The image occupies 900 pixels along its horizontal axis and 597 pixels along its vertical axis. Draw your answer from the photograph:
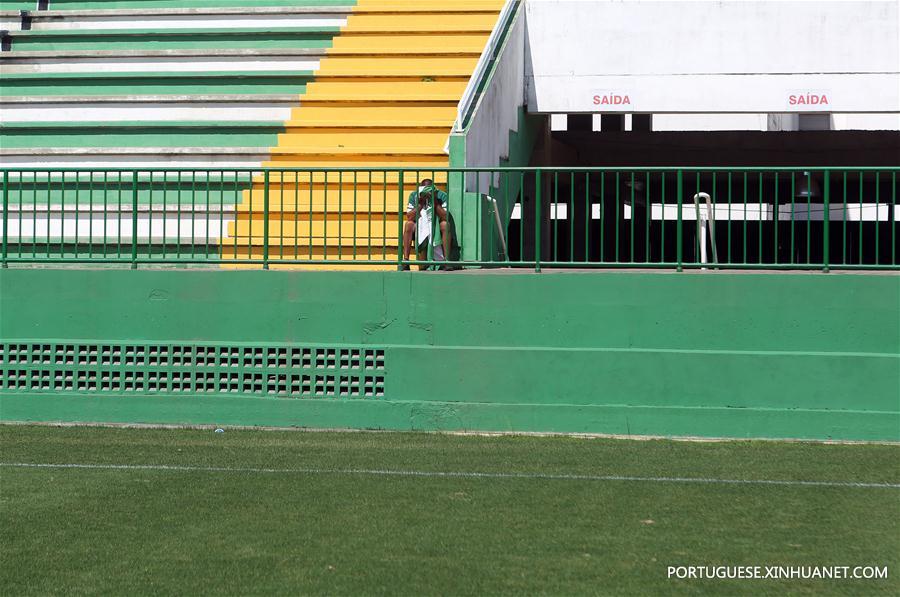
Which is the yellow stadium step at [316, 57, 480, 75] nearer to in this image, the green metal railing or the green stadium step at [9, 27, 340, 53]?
the green stadium step at [9, 27, 340, 53]

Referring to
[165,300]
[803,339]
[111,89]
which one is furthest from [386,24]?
[803,339]

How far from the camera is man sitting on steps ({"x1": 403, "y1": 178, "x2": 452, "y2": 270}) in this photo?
1209 centimetres

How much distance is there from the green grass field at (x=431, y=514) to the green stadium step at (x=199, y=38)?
10128 millimetres

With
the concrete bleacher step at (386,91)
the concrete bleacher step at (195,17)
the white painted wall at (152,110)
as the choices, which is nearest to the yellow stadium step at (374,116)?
the concrete bleacher step at (386,91)

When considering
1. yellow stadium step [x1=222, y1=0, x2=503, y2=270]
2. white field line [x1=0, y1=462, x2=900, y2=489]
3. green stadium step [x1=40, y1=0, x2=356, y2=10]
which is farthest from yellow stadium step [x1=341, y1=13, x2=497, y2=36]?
white field line [x1=0, y1=462, x2=900, y2=489]

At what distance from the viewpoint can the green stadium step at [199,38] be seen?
19578 mm

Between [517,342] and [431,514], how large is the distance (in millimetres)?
4119

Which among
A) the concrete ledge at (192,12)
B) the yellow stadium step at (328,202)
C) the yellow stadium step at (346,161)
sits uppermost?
the concrete ledge at (192,12)

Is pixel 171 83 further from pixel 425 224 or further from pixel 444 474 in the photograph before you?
pixel 444 474

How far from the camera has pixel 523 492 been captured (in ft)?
27.0

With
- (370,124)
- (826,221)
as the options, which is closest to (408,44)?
(370,124)

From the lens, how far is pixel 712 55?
18812mm

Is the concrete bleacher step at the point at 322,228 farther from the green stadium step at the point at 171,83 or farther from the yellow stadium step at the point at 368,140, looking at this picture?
the green stadium step at the point at 171,83

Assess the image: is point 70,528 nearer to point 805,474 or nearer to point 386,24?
point 805,474
